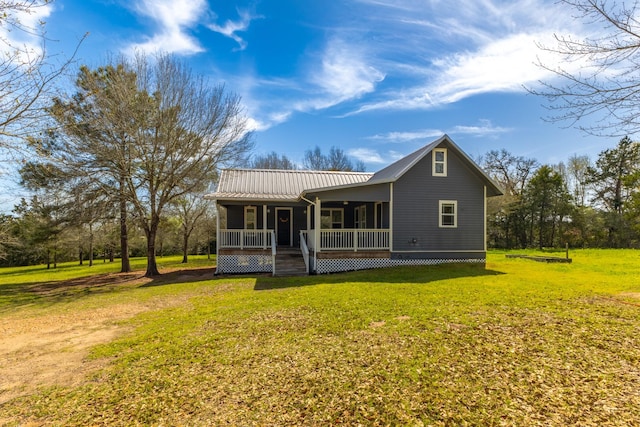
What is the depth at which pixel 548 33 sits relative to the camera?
518 cm

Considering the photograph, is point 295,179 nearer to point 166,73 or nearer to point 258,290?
point 166,73

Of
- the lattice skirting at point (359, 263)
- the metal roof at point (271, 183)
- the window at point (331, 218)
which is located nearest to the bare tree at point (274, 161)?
the metal roof at point (271, 183)

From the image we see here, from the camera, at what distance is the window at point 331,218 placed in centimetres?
1756

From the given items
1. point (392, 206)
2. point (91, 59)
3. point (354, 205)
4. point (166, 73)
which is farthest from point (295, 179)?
point (91, 59)

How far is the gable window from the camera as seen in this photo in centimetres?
1432

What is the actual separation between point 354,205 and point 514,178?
27.8 m

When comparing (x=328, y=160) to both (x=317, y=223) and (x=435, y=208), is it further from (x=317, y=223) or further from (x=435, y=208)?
(x=317, y=223)

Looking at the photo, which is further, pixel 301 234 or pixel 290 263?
pixel 301 234

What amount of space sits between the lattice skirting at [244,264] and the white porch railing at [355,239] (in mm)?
3226

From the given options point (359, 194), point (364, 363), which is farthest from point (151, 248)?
point (364, 363)

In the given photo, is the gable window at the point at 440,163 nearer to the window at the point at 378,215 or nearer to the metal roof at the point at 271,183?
the window at the point at 378,215

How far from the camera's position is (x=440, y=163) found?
47.2 feet

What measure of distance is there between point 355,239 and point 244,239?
5.53 metres

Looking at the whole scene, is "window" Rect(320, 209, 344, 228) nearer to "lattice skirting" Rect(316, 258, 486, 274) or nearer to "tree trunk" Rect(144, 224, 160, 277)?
"lattice skirting" Rect(316, 258, 486, 274)
